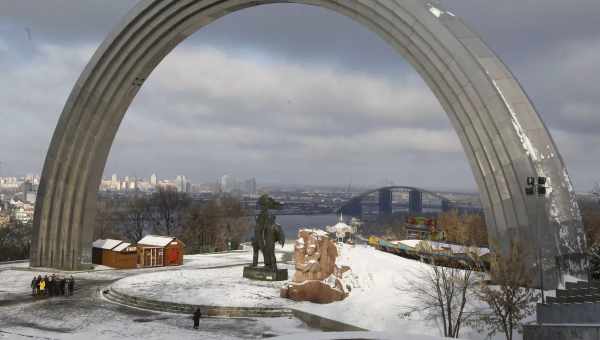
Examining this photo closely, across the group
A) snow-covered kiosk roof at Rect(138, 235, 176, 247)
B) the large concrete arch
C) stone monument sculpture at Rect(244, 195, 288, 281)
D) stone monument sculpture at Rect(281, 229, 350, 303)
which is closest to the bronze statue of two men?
stone monument sculpture at Rect(244, 195, 288, 281)

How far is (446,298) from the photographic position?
1809 cm

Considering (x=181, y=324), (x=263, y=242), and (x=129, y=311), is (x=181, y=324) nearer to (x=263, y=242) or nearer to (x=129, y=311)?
(x=129, y=311)

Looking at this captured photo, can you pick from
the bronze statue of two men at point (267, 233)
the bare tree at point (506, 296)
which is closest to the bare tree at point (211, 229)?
the bronze statue of two men at point (267, 233)

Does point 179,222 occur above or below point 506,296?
above

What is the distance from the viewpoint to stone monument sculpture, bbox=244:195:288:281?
28.9m

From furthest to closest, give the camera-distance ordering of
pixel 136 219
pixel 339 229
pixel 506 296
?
pixel 136 219 < pixel 339 229 < pixel 506 296

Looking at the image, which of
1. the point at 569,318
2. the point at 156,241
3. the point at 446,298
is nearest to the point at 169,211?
the point at 156,241

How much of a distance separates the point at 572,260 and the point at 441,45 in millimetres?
10926

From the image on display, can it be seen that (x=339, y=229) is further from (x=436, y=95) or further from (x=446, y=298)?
(x=446, y=298)

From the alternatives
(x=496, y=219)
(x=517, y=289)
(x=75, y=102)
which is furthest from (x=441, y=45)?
(x=75, y=102)

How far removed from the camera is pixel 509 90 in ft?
77.0

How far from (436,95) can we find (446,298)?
11781 mm

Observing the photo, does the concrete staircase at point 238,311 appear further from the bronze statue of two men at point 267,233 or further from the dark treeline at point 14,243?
the dark treeline at point 14,243

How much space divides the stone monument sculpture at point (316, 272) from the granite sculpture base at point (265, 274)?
14.2ft
